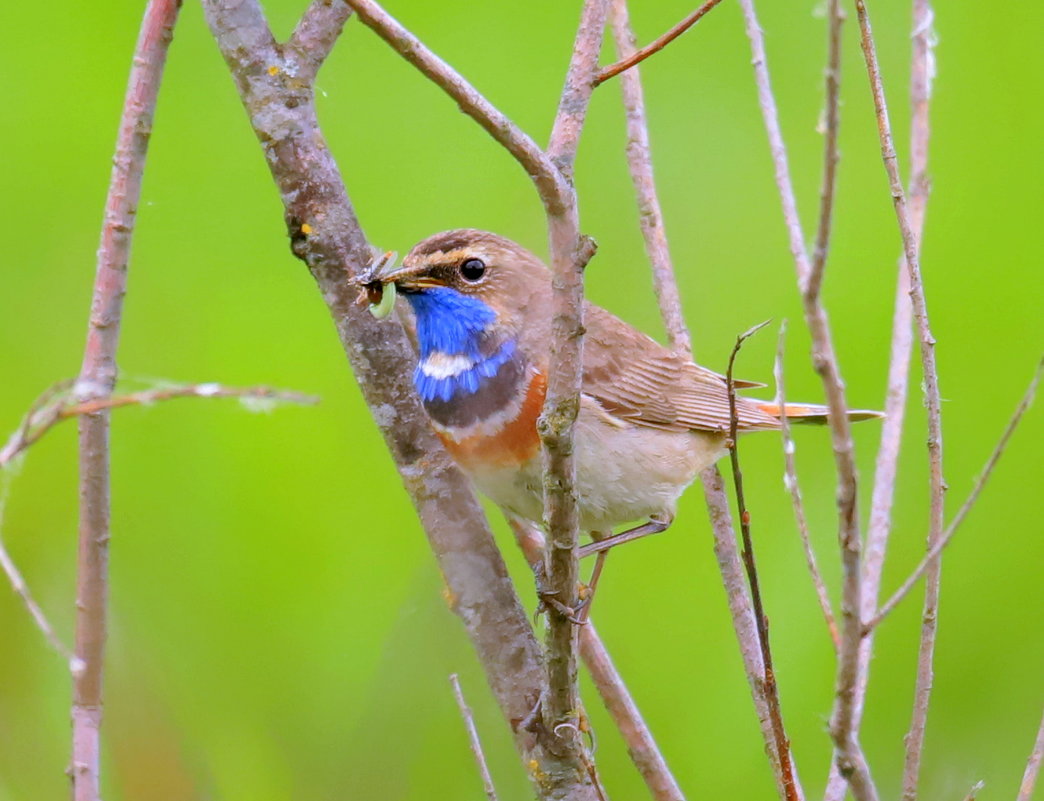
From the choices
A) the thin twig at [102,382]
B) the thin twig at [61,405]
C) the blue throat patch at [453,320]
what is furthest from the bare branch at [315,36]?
the thin twig at [61,405]

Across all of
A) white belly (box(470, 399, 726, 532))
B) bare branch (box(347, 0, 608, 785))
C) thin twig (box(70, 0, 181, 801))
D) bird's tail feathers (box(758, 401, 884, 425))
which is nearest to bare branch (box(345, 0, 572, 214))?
bare branch (box(347, 0, 608, 785))

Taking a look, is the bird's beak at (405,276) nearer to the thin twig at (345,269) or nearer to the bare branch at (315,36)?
the thin twig at (345,269)

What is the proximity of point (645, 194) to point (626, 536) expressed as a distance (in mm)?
788

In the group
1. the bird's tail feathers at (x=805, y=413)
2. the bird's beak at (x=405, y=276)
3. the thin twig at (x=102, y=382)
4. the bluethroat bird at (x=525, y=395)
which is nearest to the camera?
the thin twig at (x=102, y=382)

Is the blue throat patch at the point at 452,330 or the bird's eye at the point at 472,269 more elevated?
the bird's eye at the point at 472,269

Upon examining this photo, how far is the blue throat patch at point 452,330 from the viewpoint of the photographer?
123 inches

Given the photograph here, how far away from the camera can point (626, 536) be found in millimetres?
3186

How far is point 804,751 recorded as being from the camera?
4652 mm

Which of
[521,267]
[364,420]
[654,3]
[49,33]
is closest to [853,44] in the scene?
[654,3]

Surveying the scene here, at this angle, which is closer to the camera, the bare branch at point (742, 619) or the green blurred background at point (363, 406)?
the bare branch at point (742, 619)

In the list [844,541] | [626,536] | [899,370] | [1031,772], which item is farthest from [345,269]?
[1031,772]

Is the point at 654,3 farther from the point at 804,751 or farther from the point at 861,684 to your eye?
the point at 861,684

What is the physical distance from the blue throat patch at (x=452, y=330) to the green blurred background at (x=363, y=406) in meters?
0.86

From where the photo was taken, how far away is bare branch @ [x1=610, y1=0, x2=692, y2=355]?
287 cm
